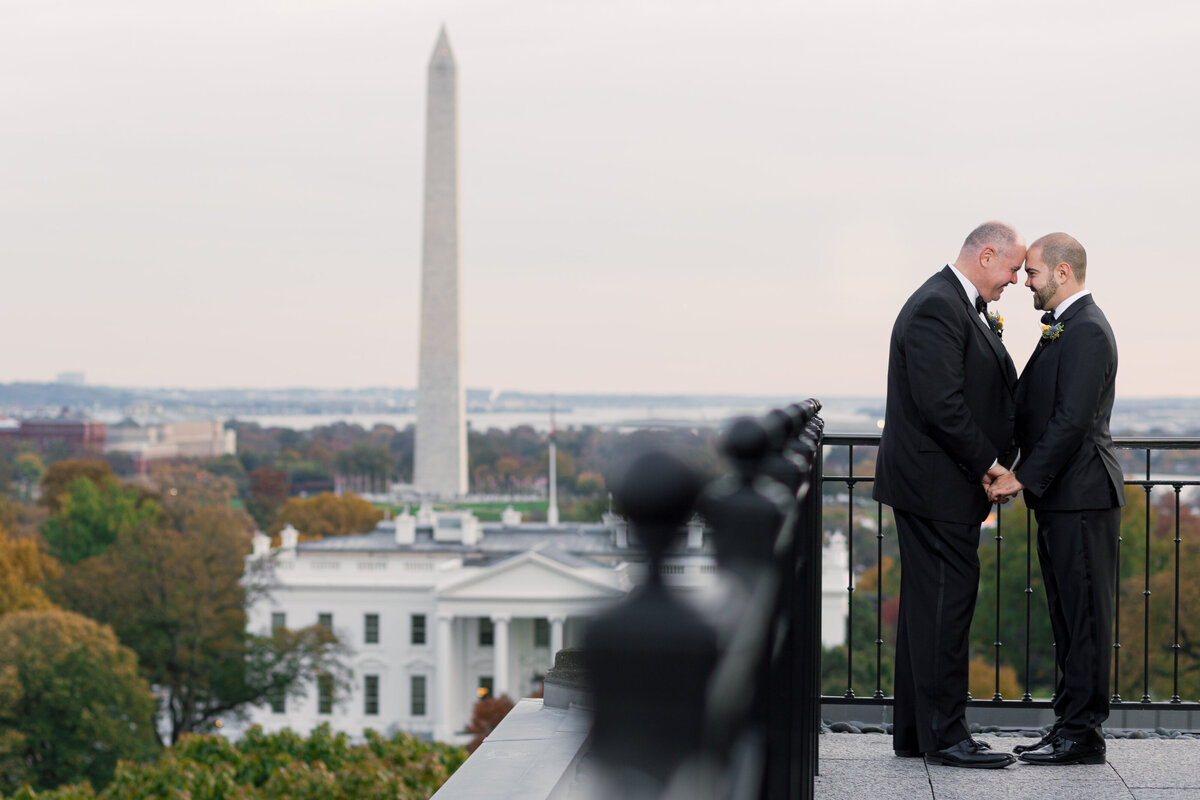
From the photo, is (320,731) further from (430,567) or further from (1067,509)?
(430,567)

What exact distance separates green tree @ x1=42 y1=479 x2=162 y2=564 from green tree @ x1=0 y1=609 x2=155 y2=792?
21770 mm

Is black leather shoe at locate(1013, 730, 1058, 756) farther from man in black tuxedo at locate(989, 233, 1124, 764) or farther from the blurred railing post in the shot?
the blurred railing post

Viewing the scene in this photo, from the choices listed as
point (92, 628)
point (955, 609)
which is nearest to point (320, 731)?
point (955, 609)

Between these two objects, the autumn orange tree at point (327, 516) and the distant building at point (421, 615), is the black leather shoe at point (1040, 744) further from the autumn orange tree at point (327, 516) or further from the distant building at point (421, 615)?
the autumn orange tree at point (327, 516)

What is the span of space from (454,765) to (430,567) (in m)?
46.8

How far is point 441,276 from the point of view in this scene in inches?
1725

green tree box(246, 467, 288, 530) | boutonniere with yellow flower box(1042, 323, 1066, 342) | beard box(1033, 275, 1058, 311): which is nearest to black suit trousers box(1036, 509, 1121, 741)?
boutonniere with yellow flower box(1042, 323, 1066, 342)

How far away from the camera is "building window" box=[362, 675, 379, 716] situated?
5953 cm

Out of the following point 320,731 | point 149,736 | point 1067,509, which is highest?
Result: point 1067,509

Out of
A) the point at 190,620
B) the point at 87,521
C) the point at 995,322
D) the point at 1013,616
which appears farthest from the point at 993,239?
the point at 87,521

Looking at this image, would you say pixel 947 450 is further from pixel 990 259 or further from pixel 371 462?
pixel 371 462

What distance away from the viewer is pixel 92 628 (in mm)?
36688

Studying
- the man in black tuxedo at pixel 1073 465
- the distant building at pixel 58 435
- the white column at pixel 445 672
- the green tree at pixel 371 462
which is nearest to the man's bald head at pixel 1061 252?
the man in black tuxedo at pixel 1073 465

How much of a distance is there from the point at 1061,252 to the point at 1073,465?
0.76 m
